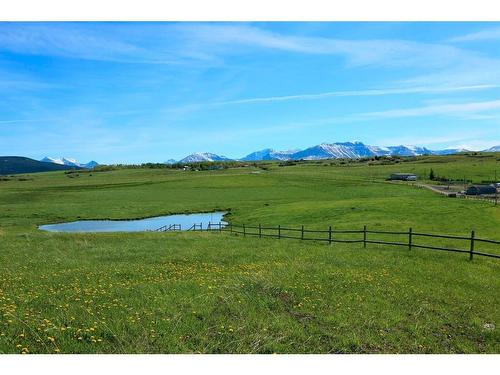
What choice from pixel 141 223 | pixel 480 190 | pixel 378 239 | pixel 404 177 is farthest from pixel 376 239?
pixel 404 177

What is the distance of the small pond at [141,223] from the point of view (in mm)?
68875

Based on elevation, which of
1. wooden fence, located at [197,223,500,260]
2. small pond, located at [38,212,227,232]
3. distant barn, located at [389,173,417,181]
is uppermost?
distant barn, located at [389,173,417,181]

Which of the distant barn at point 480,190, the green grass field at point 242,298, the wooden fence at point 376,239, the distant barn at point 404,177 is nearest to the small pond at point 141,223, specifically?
the wooden fence at point 376,239

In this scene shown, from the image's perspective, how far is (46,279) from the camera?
Result: 57.2ft

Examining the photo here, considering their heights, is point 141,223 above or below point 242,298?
below

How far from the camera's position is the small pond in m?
68.9

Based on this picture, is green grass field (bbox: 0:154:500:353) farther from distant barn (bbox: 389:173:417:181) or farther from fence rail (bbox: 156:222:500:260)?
distant barn (bbox: 389:173:417:181)

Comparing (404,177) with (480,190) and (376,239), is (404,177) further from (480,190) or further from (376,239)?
(376,239)

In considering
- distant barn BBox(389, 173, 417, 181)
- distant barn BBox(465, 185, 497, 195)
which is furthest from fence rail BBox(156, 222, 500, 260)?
distant barn BBox(389, 173, 417, 181)

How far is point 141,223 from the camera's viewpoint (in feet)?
249

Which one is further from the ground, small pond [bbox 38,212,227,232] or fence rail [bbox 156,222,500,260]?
fence rail [bbox 156,222,500,260]

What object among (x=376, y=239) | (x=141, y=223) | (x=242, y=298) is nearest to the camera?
(x=242, y=298)

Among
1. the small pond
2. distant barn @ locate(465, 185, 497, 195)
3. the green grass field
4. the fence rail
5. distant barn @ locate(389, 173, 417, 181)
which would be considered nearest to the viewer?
the green grass field

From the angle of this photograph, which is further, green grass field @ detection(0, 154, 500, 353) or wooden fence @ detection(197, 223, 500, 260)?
wooden fence @ detection(197, 223, 500, 260)
